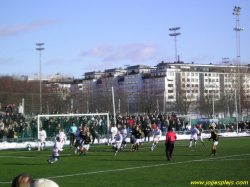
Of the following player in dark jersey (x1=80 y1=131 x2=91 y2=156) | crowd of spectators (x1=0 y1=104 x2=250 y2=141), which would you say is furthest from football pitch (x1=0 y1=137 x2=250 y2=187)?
crowd of spectators (x1=0 y1=104 x2=250 y2=141)

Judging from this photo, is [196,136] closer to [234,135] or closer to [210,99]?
[234,135]

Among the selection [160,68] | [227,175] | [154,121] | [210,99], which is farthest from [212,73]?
[227,175]

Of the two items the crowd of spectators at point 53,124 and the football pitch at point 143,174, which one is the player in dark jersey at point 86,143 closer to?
the football pitch at point 143,174

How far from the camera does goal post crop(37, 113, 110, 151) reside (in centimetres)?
3569

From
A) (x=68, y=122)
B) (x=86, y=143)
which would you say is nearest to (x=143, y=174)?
(x=86, y=143)

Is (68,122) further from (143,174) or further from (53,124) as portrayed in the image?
(143,174)

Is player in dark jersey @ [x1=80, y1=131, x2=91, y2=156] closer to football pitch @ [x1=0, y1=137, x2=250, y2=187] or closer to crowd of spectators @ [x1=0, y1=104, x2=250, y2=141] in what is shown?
football pitch @ [x1=0, y1=137, x2=250, y2=187]

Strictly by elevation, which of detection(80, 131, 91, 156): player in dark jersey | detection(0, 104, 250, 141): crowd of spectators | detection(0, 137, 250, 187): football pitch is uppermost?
detection(0, 104, 250, 141): crowd of spectators

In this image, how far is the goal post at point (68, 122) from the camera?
117ft

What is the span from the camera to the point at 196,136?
31.0 metres

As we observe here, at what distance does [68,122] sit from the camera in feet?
121

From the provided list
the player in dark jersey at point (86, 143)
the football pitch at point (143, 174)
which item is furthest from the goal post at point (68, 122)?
the football pitch at point (143, 174)

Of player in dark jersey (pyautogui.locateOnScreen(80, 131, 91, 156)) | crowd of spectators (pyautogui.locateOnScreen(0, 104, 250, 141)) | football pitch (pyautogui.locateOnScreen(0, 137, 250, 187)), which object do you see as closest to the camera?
football pitch (pyautogui.locateOnScreen(0, 137, 250, 187))

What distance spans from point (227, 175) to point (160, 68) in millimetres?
140385
